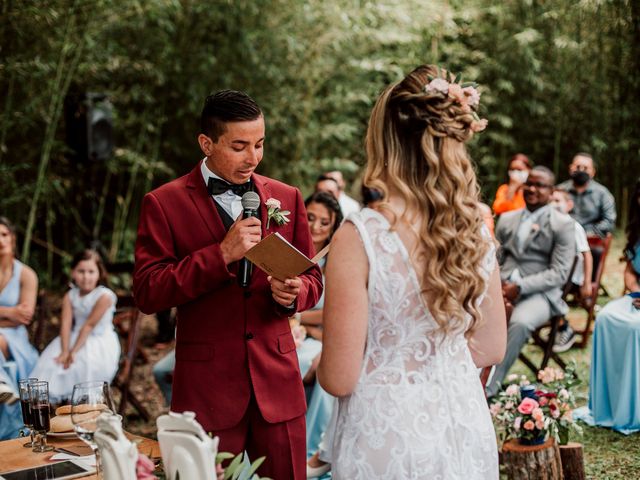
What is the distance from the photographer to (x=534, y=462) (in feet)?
10.3

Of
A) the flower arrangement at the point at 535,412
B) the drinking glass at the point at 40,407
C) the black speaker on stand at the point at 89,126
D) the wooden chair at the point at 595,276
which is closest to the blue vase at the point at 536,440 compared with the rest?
the flower arrangement at the point at 535,412

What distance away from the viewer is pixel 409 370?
69.7 inches

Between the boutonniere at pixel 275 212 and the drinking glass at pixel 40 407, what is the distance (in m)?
0.80

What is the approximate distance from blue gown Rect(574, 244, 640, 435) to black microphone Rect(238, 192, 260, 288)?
3048 mm

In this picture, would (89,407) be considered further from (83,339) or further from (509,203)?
(509,203)

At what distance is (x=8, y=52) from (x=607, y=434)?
5106mm

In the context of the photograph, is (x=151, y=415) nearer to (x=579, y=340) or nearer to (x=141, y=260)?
(x=141, y=260)

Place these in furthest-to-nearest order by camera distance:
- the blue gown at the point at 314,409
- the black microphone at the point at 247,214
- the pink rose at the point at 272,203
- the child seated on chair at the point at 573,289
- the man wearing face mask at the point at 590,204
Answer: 1. the man wearing face mask at the point at 590,204
2. the child seated on chair at the point at 573,289
3. the blue gown at the point at 314,409
4. the pink rose at the point at 272,203
5. the black microphone at the point at 247,214

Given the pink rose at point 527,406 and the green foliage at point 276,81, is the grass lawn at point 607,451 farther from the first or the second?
the green foliage at point 276,81

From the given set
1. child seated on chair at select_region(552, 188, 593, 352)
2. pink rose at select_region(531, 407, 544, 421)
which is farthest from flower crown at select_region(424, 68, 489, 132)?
child seated on chair at select_region(552, 188, 593, 352)

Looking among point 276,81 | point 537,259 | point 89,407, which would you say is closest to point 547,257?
point 537,259

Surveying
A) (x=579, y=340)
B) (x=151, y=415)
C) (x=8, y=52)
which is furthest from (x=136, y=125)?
(x=579, y=340)

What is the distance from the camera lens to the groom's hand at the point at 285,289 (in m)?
2.01

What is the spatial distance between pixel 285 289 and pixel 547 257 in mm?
3550
